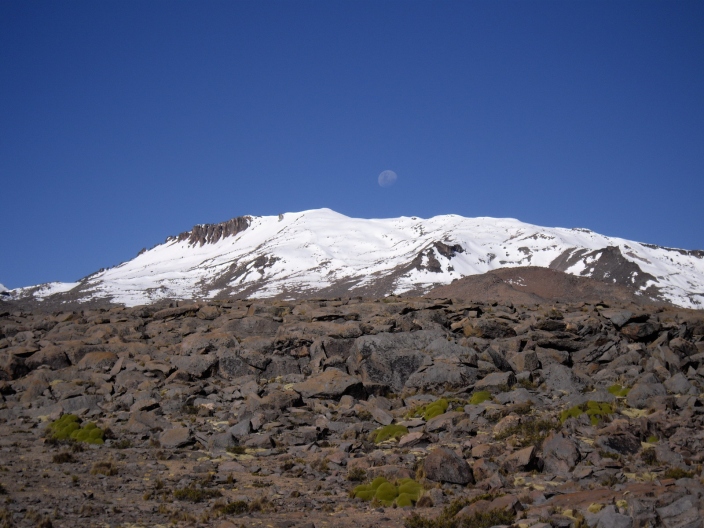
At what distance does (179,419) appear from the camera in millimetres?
17922

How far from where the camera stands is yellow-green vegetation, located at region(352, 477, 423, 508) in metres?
11.7

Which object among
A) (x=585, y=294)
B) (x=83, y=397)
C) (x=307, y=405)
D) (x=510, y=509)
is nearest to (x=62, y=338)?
(x=83, y=397)

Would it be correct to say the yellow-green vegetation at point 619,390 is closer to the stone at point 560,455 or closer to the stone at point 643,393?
the stone at point 643,393

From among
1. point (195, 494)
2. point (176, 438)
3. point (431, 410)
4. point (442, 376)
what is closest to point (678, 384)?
point (442, 376)

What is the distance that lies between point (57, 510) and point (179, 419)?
7028mm

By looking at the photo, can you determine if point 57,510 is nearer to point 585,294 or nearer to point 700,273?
point 585,294

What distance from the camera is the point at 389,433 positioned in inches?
630

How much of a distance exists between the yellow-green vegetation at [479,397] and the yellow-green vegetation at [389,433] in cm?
281

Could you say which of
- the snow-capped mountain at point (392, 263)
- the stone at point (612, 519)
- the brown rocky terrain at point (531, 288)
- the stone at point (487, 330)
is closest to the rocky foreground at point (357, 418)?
the stone at point (612, 519)

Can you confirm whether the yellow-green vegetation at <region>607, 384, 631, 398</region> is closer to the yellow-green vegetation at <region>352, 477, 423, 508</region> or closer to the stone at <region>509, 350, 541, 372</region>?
the stone at <region>509, 350, 541, 372</region>

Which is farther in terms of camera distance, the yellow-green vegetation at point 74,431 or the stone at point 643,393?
the stone at point 643,393

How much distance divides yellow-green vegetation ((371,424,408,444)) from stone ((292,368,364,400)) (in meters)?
3.32

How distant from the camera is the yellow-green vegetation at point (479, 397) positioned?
59.2 feet

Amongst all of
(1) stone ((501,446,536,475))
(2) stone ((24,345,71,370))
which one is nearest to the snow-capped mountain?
(2) stone ((24,345,71,370))
